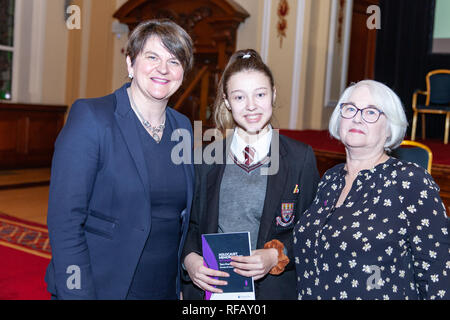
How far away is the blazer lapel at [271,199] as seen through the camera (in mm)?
1720

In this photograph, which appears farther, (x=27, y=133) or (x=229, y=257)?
(x=27, y=133)

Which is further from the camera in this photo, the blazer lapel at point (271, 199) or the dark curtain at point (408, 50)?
the dark curtain at point (408, 50)

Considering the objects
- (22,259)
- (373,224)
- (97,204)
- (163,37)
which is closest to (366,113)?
A: (373,224)

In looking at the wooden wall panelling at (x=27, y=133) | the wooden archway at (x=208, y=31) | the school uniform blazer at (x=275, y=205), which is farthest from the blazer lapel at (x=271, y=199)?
the wooden wall panelling at (x=27, y=133)

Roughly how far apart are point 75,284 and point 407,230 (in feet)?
3.38

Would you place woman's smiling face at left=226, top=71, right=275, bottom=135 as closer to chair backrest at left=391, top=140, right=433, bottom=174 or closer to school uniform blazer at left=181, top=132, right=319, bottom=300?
school uniform blazer at left=181, top=132, right=319, bottom=300

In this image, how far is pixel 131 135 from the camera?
162 cm

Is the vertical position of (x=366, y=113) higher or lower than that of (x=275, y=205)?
higher

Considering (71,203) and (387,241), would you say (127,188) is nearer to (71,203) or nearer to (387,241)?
(71,203)

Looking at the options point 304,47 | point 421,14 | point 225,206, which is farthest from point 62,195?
point 421,14

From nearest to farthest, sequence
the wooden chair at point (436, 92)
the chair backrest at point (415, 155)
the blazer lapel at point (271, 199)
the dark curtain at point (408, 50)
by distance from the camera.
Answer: the blazer lapel at point (271, 199) < the chair backrest at point (415, 155) < the wooden chair at point (436, 92) < the dark curtain at point (408, 50)

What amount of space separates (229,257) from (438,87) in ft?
21.7

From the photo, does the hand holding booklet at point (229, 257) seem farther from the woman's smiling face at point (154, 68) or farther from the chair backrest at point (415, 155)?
the chair backrest at point (415, 155)

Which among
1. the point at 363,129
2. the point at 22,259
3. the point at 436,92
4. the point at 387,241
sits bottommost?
the point at 22,259
